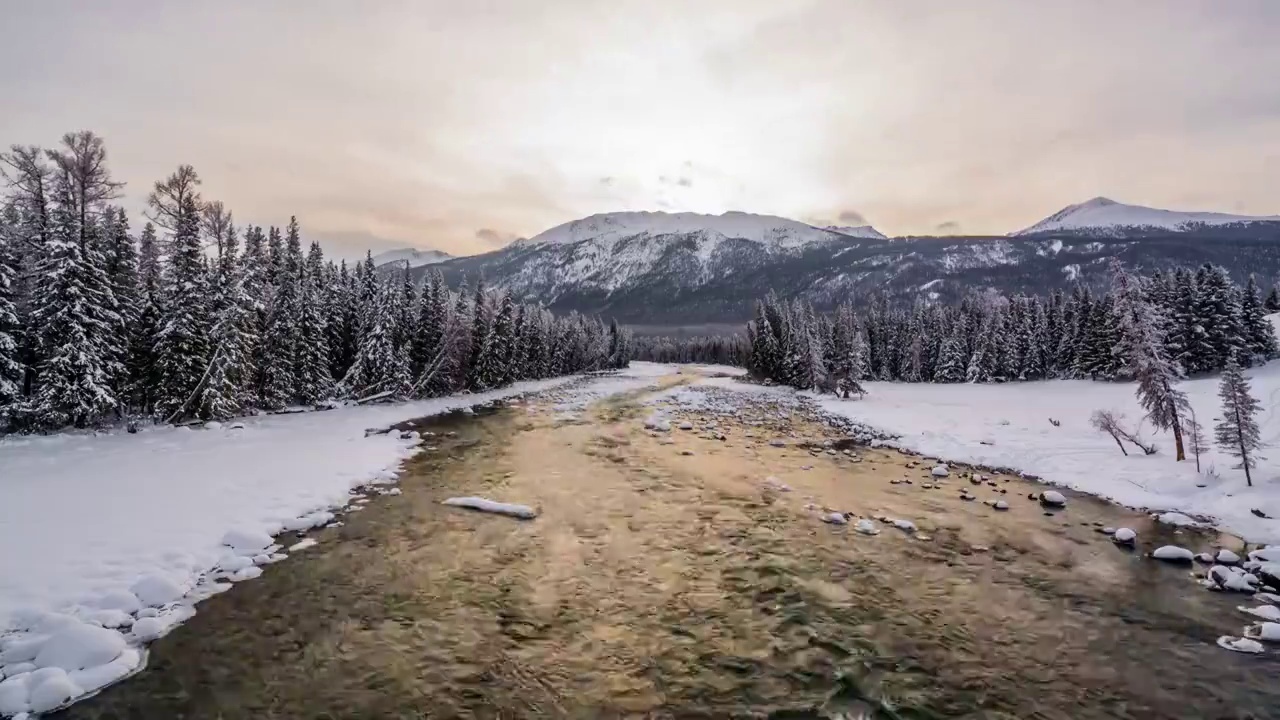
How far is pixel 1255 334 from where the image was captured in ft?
216

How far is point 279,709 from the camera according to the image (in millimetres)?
9547

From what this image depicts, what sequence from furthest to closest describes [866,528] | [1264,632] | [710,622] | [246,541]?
[866,528], [246,541], [710,622], [1264,632]

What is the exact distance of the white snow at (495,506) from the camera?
20750mm

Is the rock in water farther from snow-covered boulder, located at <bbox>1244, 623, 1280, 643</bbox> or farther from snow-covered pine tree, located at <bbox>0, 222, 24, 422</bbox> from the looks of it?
snow-covered pine tree, located at <bbox>0, 222, 24, 422</bbox>

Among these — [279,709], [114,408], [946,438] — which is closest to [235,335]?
[114,408]

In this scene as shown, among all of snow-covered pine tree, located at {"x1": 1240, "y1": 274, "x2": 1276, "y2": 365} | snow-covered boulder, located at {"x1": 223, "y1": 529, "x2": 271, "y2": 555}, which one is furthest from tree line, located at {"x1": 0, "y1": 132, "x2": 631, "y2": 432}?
snow-covered pine tree, located at {"x1": 1240, "y1": 274, "x2": 1276, "y2": 365}

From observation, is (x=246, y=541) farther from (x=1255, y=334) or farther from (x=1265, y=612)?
(x=1255, y=334)

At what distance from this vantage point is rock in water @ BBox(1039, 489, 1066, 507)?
22359mm

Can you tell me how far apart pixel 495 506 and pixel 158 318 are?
114 ft

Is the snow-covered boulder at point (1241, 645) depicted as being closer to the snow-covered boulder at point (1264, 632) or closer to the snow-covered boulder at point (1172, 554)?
the snow-covered boulder at point (1264, 632)

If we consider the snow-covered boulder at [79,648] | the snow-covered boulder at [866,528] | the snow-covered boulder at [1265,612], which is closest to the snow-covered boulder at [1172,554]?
the snow-covered boulder at [1265,612]

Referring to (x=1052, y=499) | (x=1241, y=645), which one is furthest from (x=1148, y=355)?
(x=1241, y=645)

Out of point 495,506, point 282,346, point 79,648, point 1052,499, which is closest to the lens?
point 79,648

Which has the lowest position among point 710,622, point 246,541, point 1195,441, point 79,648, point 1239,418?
point 710,622
